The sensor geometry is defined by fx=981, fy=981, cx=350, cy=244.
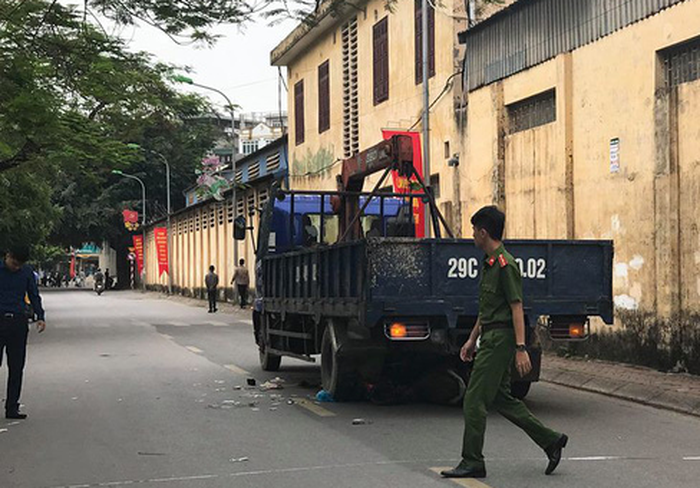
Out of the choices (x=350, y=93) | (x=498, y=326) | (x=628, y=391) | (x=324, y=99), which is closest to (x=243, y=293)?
(x=324, y=99)

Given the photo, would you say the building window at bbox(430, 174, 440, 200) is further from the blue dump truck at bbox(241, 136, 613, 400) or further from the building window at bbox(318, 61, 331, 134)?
the blue dump truck at bbox(241, 136, 613, 400)

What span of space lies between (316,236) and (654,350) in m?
5.05

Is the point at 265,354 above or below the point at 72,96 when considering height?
below

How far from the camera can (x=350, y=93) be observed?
2783 cm

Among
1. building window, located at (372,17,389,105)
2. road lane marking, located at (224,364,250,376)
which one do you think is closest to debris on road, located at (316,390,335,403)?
road lane marking, located at (224,364,250,376)

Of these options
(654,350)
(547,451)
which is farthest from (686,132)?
(547,451)

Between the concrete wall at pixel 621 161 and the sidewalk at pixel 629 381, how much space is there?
1021 millimetres

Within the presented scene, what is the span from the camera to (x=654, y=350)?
13.9m

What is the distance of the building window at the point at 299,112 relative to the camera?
1305 inches

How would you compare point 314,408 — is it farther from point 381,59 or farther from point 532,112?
point 381,59

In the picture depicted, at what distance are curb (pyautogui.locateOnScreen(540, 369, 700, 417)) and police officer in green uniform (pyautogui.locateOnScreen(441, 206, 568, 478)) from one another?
3881 mm

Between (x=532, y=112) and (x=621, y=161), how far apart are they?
10.7 feet

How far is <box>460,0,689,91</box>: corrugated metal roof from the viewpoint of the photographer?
15039mm

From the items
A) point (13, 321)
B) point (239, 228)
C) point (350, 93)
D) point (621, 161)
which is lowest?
point (13, 321)
